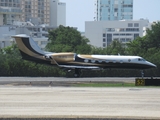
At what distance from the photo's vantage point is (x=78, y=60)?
6500 cm

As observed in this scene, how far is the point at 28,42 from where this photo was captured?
65.8 meters

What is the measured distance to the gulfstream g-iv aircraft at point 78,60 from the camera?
63719 mm

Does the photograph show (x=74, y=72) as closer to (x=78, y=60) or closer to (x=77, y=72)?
(x=77, y=72)

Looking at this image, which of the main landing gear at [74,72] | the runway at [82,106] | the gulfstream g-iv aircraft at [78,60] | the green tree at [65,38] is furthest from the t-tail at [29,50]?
the runway at [82,106]

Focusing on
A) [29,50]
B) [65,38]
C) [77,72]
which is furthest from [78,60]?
[65,38]

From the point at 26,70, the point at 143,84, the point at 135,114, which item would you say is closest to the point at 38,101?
the point at 135,114

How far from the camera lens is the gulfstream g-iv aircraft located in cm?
6372

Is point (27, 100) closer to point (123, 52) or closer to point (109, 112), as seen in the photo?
point (109, 112)

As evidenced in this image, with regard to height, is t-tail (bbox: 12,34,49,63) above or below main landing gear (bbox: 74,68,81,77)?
above

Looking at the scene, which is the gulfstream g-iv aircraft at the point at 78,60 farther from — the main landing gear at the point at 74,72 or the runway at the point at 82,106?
the runway at the point at 82,106

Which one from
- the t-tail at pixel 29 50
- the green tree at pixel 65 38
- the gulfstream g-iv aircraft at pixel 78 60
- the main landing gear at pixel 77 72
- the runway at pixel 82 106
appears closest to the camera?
the runway at pixel 82 106

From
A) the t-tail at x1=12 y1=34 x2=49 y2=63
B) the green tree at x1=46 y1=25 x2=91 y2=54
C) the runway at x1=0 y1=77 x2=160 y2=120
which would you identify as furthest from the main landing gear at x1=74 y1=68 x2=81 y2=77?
the runway at x1=0 y1=77 x2=160 y2=120

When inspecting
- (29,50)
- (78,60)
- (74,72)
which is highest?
(29,50)

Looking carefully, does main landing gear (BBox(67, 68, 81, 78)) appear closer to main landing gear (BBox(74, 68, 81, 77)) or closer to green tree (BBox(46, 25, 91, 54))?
main landing gear (BBox(74, 68, 81, 77))
